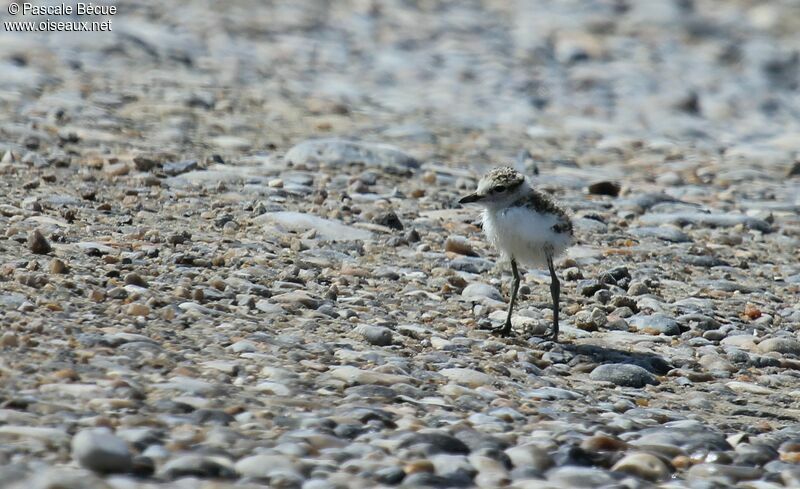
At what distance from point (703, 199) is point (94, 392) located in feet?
22.2

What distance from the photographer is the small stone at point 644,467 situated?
15.8 ft

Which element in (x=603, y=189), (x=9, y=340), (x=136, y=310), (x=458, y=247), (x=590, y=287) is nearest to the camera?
(x=9, y=340)

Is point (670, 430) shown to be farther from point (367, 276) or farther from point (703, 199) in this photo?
point (703, 199)

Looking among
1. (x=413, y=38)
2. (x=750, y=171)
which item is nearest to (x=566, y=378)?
(x=750, y=171)

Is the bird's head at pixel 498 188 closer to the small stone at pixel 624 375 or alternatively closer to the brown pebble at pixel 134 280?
the small stone at pixel 624 375

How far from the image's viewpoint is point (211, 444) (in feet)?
15.2

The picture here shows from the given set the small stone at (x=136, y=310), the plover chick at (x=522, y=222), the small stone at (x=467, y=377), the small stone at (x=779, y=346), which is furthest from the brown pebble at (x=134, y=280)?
the small stone at (x=779, y=346)

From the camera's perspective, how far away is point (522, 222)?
694 cm

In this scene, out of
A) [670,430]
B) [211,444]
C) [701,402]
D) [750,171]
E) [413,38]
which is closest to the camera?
[211,444]

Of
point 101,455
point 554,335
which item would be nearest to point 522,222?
point 554,335

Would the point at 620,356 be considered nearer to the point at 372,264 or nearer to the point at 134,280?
the point at 372,264

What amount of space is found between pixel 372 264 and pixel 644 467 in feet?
10.8

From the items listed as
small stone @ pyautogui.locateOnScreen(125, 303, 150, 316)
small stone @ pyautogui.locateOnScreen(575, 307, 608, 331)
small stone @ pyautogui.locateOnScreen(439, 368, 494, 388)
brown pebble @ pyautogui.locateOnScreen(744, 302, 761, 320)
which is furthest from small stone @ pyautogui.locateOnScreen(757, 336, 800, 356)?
small stone @ pyautogui.locateOnScreen(125, 303, 150, 316)

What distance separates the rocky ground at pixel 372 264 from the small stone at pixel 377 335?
14 millimetres
